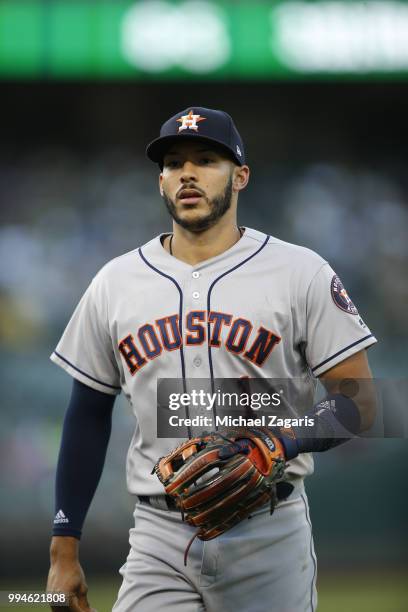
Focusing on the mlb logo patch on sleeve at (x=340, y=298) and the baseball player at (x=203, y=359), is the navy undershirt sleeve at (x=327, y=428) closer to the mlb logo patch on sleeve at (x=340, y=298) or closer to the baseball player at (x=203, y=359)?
the baseball player at (x=203, y=359)

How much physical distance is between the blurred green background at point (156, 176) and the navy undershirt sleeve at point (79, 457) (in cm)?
311

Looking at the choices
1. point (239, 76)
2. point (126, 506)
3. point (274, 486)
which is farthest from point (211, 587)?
point (239, 76)

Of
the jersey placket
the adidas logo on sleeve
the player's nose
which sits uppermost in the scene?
the player's nose

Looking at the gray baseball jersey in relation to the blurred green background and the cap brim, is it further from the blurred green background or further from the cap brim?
the blurred green background

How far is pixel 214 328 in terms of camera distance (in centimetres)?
212

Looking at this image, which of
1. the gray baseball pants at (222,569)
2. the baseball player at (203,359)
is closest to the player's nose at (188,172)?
the baseball player at (203,359)

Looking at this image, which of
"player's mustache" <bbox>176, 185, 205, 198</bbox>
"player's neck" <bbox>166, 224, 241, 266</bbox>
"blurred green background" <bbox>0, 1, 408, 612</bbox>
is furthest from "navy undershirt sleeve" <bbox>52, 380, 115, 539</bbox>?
"blurred green background" <bbox>0, 1, 408, 612</bbox>

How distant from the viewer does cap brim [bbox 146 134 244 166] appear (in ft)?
7.09

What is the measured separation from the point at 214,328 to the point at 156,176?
4.29 m

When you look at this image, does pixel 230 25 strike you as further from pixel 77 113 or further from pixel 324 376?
pixel 324 376

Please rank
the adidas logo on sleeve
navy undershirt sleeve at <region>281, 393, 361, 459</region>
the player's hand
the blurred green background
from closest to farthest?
navy undershirt sleeve at <region>281, 393, 361, 459</region>, the player's hand, the adidas logo on sleeve, the blurred green background

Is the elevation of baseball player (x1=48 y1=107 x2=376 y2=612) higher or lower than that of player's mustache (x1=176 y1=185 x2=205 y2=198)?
lower

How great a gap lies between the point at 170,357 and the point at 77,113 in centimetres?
457

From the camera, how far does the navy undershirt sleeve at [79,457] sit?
7.22ft
